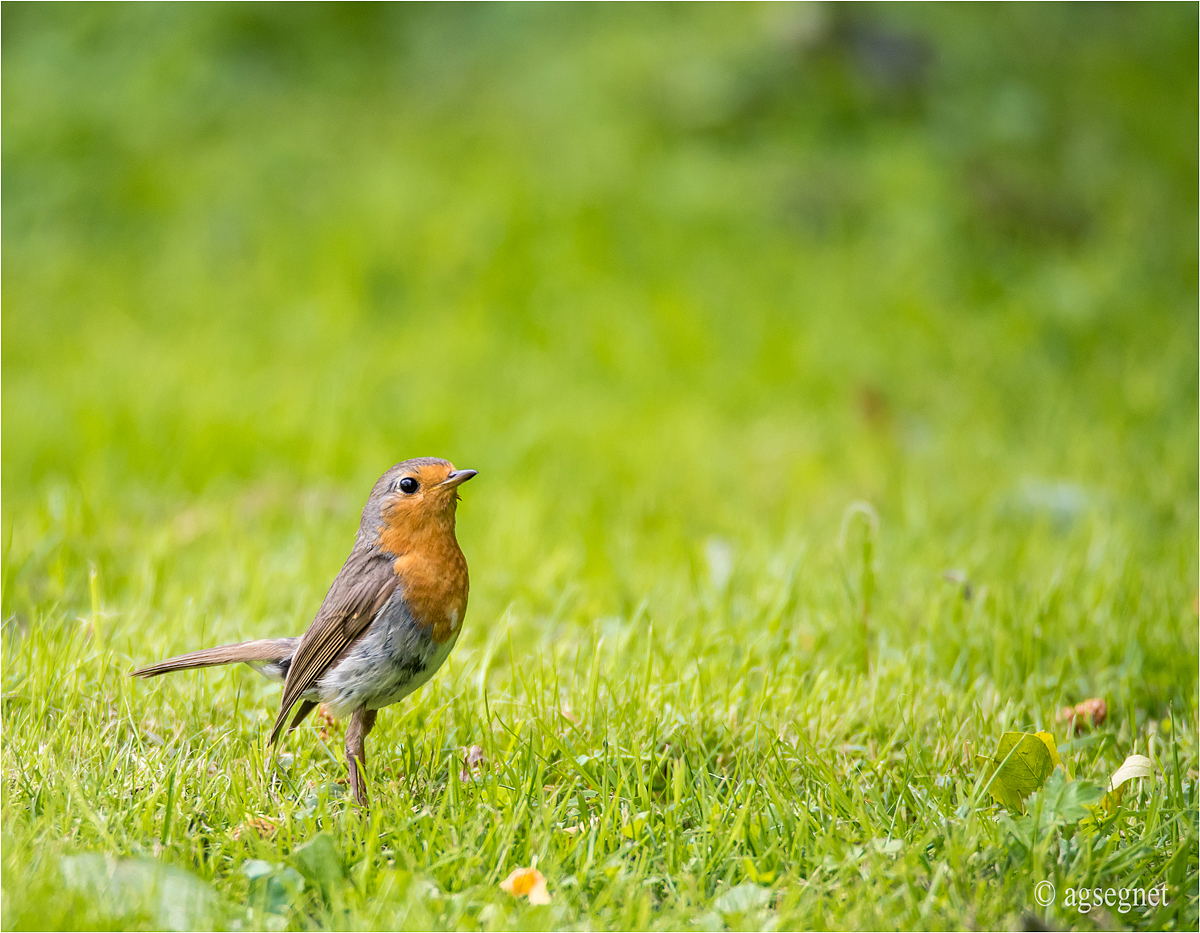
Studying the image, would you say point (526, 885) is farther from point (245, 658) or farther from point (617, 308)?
point (617, 308)

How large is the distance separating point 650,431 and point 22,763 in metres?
4.10

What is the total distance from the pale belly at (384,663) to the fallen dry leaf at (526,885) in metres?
0.55

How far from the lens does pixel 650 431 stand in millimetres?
6328

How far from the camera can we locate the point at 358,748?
275 centimetres

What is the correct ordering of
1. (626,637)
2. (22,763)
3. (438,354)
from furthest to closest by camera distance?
(438,354) → (626,637) → (22,763)

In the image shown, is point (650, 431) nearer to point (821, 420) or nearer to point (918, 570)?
point (821, 420)

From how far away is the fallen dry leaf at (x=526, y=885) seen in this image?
2404 mm

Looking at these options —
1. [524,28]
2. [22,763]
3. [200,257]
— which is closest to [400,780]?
[22,763]

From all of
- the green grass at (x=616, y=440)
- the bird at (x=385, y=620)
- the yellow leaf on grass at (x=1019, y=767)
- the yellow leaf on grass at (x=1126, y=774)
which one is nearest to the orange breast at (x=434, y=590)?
the bird at (x=385, y=620)

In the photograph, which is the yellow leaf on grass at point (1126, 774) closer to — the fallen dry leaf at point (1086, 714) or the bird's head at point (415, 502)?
the fallen dry leaf at point (1086, 714)

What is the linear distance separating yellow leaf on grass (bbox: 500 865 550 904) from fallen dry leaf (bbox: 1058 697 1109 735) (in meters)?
1.86

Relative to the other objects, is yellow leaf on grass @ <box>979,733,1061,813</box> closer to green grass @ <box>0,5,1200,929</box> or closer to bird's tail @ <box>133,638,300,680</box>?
green grass @ <box>0,5,1200,929</box>

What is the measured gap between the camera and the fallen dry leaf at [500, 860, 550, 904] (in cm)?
240

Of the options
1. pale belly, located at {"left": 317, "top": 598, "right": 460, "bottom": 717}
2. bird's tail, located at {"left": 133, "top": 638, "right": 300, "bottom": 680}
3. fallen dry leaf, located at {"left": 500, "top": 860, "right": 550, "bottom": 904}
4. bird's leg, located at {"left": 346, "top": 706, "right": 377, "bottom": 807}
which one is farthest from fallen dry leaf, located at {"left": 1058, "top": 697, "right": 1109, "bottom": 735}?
bird's tail, located at {"left": 133, "top": 638, "right": 300, "bottom": 680}
